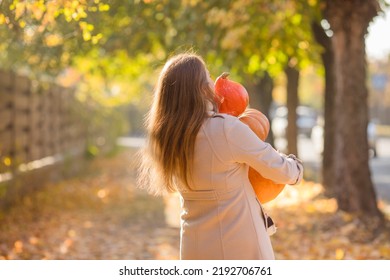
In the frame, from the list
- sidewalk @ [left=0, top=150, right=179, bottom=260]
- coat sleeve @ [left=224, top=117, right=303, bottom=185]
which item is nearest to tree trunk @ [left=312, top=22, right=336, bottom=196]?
sidewalk @ [left=0, top=150, right=179, bottom=260]

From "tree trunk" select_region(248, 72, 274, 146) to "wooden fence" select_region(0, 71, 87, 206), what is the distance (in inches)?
173

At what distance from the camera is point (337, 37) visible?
9742 millimetres

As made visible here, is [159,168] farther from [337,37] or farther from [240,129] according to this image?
[337,37]

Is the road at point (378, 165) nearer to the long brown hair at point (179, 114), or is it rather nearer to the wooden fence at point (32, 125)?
the wooden fence at point (32, 125)

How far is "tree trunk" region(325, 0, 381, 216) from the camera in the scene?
9625 mm

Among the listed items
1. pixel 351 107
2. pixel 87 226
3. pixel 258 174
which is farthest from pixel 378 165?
pixel 258 174

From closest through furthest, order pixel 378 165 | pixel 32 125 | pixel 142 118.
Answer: pixel 142 118, pixel 32 125, pixel 378 165

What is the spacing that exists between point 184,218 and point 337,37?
6.31 metres

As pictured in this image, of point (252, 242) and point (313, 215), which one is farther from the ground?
point (252, 242)

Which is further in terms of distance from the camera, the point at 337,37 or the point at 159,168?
the point at 337,37

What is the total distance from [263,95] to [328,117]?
5209 millimetres

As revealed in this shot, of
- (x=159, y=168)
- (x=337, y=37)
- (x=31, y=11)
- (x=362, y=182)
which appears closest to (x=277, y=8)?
(x=337, y=37)

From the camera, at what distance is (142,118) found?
720cm

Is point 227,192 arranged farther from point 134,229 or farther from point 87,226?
point 87,226
